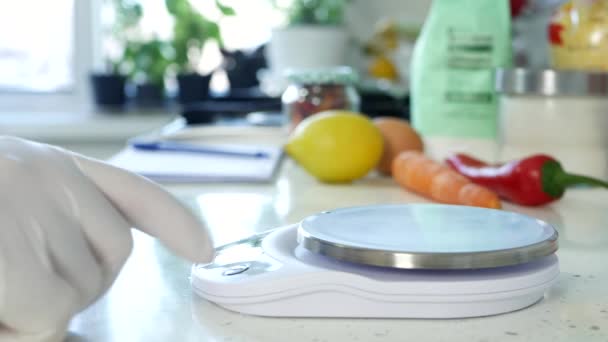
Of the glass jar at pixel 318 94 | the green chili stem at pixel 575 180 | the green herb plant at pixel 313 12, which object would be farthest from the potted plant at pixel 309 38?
the green chili stem at pixel 575 180

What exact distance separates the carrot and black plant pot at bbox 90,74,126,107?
172 cm

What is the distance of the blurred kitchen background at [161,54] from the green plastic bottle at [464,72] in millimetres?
908

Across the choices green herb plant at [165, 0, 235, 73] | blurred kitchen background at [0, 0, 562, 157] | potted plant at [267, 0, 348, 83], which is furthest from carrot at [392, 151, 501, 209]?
Answer: green herb plant at [165, 0, 235, 73]

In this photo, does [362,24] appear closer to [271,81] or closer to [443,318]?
[271,81]

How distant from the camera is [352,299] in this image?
450 millimetres

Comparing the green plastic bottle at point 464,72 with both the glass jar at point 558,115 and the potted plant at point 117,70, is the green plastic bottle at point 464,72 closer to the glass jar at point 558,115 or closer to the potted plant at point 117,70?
the glass jar at point 558,115

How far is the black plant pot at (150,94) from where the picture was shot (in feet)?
8.88

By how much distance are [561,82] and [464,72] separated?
0.69 ft

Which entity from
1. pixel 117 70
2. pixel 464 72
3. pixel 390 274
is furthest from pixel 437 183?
pixel 117 70

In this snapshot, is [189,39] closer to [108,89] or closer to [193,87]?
[193,87]

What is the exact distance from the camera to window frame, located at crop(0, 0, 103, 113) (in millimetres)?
2797

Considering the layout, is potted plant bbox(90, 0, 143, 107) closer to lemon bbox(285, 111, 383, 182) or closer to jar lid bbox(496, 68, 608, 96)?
lemon bbox(285, 111, 383, 182)

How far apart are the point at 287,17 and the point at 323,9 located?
3.9 inches

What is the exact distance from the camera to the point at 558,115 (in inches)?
38.1
